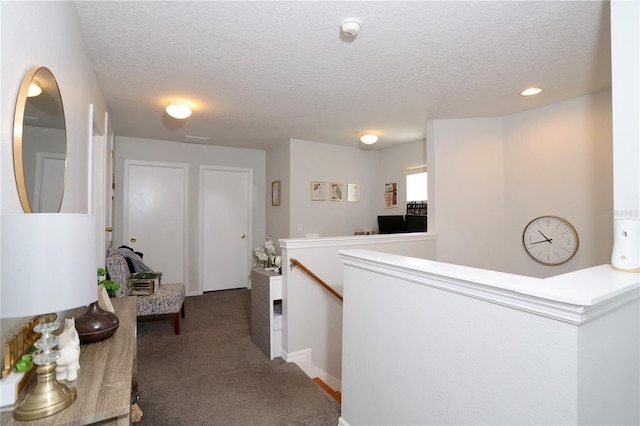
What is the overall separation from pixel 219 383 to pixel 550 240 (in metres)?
3.42

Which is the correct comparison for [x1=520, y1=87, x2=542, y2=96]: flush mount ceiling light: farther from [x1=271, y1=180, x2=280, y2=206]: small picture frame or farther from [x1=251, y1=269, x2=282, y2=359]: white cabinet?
[x1=271, y1=180, x2=280, y2=206]: small picture frame

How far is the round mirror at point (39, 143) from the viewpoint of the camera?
1.06m

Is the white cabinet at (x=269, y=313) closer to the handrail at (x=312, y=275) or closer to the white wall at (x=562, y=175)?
the handrail at (x=312, y=275)

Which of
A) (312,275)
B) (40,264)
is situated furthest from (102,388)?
(312,275)

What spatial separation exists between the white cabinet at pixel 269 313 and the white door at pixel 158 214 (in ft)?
8.25

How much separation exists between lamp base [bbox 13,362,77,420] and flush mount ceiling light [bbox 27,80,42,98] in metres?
0.91

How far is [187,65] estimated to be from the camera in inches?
94.5

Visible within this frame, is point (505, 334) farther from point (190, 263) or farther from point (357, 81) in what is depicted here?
point (190, 263)

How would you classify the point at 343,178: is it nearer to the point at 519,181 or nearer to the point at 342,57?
the point at 519,181

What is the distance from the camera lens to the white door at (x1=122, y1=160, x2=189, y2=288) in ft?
15.6

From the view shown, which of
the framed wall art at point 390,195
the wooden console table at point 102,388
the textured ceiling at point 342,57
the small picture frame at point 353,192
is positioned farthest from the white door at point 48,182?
the framed wall art at point 390,195

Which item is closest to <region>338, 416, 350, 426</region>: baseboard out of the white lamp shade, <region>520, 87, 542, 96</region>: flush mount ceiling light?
the white lamp shade

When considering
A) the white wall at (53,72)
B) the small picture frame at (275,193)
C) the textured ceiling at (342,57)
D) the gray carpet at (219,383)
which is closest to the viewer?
the white wall at (53,72)

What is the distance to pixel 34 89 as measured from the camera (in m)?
1.16
